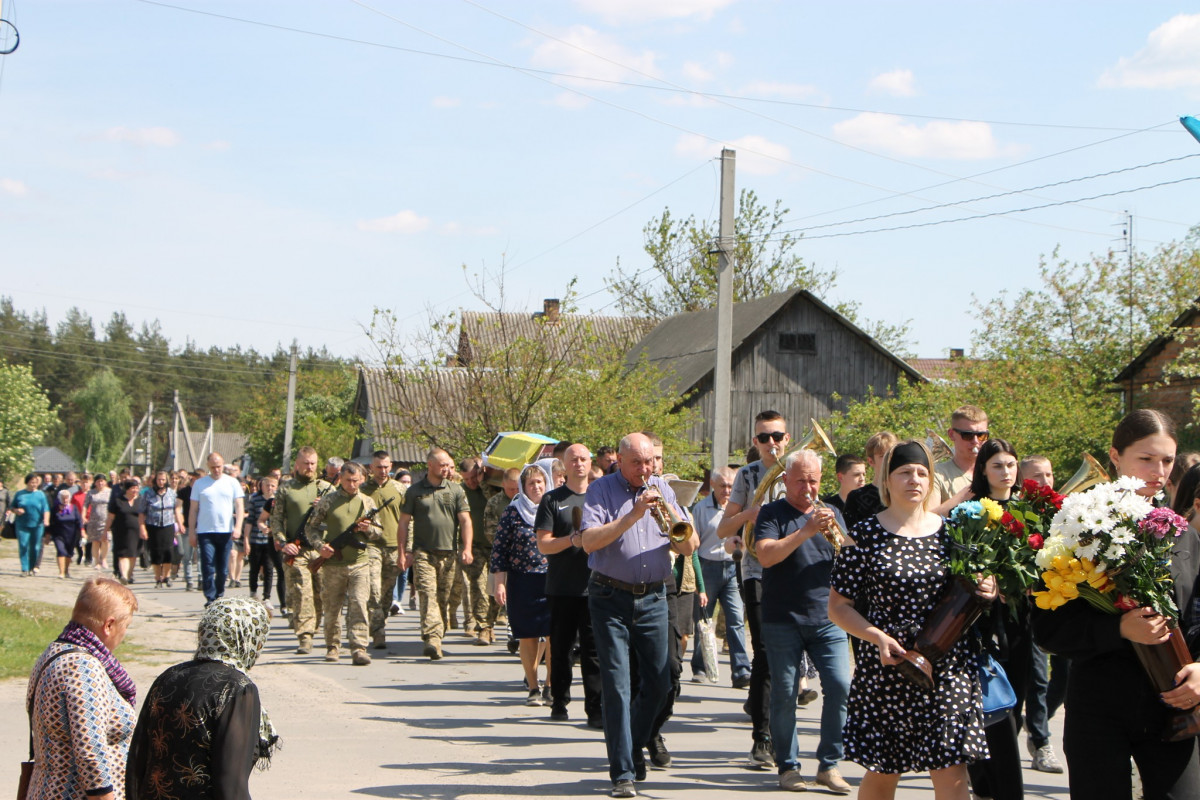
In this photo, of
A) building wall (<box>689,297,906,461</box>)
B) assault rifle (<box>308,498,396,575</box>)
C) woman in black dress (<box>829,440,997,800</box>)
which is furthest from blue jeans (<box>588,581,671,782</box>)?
building wall (<box>689,297,906,461</box>)

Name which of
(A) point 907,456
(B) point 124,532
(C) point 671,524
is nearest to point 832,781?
(C) point 671,524

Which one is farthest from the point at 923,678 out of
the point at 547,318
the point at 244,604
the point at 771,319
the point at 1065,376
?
the point at 771,319

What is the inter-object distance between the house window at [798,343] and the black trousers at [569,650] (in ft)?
113

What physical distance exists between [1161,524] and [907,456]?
141cm

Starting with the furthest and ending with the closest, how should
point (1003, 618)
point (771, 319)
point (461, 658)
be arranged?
point (771, 319) < point (461, 658) < point (1003, 618)

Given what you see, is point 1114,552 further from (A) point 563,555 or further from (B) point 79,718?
(A) point 563,555

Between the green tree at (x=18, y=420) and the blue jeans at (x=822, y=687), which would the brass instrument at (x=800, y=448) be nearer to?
the blue jeans at (x=822, y=687)

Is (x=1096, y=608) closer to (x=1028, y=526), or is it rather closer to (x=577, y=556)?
(x=1028, y=526)

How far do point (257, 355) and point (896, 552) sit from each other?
12966 cm

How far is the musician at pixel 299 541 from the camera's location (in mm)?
13523

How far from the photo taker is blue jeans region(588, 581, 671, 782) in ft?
24.9

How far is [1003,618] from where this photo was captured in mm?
6184

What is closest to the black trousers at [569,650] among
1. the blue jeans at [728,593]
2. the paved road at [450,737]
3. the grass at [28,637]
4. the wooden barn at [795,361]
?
the paved road at [450,737]

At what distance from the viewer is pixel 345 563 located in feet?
42.0
